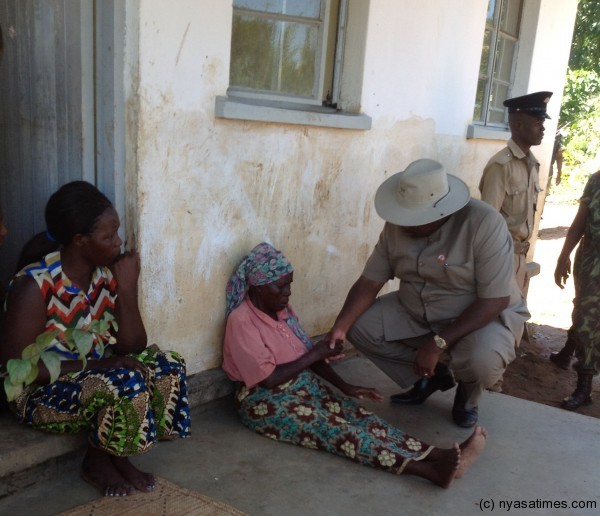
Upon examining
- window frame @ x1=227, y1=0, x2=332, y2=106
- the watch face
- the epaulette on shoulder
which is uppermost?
window frame @ x1=227, y1=0, x2=332, y2=106

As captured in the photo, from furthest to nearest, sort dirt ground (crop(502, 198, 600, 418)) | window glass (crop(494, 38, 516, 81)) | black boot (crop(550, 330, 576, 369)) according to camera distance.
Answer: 1. window glass (crop(494, 38, 516, 81))
2. black boot (crop(550, 330, 576, 369))
3. dirt ground (crop(502, 198, 600, 418))

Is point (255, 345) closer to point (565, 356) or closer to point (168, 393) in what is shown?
point (168, 393)

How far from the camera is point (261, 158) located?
Answer: 334cm

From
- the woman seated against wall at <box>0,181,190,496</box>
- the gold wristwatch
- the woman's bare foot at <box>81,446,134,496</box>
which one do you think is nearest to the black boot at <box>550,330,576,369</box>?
the gold wristwatch

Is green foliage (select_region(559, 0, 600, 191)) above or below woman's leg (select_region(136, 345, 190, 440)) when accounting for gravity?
above

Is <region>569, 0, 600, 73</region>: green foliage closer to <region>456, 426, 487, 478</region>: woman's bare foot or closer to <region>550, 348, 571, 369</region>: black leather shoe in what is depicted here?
<region>550, 348, 571, 369</region>: black leather shoe

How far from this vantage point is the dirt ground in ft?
15.0

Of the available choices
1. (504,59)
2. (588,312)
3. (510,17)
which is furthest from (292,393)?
(510,17)

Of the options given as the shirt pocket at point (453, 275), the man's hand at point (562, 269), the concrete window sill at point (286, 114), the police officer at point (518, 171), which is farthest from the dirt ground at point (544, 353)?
the concrete window sill at point (286, 114)

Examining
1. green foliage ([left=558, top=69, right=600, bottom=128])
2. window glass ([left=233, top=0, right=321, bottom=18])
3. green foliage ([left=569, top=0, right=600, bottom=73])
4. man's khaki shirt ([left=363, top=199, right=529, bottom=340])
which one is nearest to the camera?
man's khaki shirt ([left=363, top=199, right=529, bottom=340])

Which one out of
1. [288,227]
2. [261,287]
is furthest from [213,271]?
[288,227]

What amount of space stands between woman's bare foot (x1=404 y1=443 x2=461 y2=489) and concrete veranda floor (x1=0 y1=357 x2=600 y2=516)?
5cm

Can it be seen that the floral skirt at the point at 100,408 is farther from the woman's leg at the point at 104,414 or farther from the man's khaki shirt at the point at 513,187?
the man's khaki shirt at the point at 513,187

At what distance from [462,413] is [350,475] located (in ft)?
2.83
